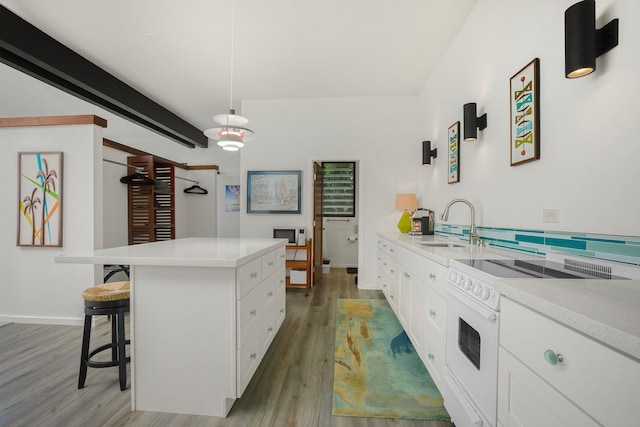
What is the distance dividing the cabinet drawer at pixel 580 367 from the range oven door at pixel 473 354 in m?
0.16

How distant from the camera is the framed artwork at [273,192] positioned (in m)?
4.27

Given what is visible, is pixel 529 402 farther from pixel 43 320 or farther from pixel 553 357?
pixel 43 320

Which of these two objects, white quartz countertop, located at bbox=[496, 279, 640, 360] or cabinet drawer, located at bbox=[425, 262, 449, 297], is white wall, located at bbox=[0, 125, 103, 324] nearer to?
cabinet drawer, located at bbox=[425, 262, 449, 297]

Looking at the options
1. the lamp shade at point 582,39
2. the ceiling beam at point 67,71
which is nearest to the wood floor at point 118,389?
the lamp shade at point 582,39

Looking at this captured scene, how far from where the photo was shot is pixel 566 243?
1.37 metres

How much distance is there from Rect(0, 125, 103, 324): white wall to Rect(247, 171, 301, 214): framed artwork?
192cm

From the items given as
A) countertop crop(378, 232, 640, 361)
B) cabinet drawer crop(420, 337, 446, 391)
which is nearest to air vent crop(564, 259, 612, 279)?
countertop crop(378, 232, 640, 361)

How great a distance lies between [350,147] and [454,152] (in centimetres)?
176

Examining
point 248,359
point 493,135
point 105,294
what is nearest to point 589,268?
point 493,135

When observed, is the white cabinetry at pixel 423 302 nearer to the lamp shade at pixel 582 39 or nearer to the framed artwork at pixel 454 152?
the framed artwork at pixel 454 152

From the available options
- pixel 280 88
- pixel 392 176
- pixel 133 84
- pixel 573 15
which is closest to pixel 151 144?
pixel 133 84

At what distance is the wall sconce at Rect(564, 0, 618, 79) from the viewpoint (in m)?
1.13

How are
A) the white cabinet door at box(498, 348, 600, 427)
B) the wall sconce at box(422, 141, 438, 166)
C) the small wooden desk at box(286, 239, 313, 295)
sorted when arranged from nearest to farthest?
the white cabinet door at box(498, 348, 600, 427), the wall sconce at box(422, 141, 438, 166), the small wooden desk at box(286, 239, 313, 295)

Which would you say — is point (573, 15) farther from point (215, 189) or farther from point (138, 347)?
point (215, 189)
